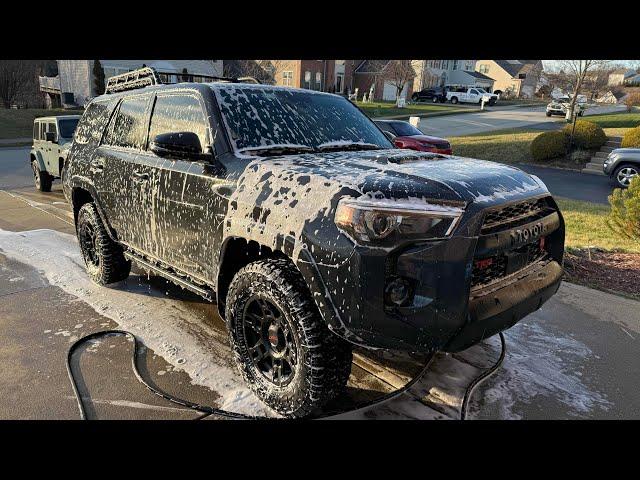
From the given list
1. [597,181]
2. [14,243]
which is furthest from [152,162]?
[597,181]

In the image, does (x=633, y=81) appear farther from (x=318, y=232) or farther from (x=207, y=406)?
(x=207, y=406)

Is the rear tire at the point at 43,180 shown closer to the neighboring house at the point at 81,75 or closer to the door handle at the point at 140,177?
the door handle at the point at 140,177

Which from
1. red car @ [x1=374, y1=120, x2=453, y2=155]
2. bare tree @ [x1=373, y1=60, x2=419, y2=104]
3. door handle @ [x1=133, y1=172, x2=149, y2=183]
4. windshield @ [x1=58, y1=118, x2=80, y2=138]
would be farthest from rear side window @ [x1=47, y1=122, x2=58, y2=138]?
bare tree @ [x1=373, y1=60, x2=419, y2=104]

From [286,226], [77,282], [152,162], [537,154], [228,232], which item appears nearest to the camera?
[286,226]

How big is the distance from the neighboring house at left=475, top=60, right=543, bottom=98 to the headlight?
2943 inches

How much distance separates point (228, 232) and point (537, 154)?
15.7 m

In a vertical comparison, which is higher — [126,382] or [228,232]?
[228,232]

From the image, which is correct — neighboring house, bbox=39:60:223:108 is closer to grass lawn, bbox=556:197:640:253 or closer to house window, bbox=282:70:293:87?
house window, bbox=282:70:293:87

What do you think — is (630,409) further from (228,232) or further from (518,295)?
(228,232)

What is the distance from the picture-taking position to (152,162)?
382 cm

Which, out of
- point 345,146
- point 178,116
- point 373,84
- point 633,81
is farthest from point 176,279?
point 633,81

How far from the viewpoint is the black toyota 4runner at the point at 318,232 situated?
230 cm

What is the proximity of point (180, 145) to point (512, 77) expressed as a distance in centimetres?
7922

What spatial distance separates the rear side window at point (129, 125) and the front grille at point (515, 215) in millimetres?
2990
